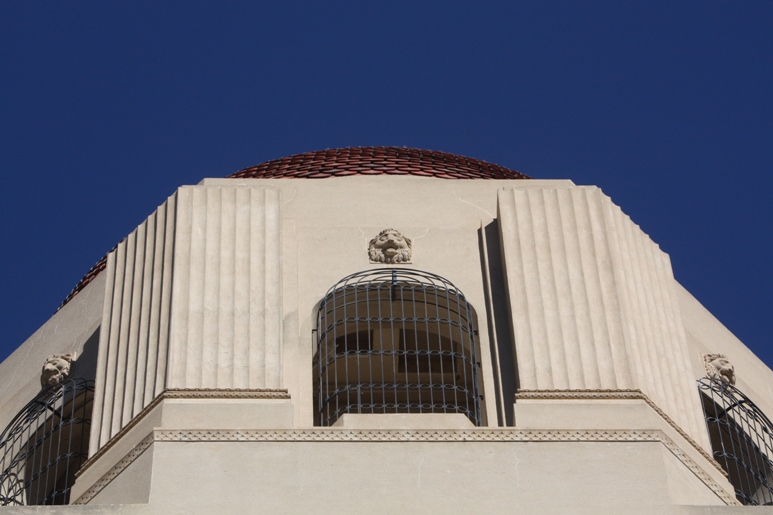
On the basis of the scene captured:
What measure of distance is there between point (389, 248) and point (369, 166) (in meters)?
4.45

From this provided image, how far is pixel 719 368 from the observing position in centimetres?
2353

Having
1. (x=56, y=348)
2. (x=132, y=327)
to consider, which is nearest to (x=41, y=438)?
(x=56, y=348)

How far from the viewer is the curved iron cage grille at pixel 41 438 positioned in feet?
74.1

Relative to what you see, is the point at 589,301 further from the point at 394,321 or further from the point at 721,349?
the point at 721,349

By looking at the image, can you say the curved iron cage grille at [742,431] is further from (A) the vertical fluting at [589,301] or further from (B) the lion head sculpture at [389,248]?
(B) the lion head sculpture at [389,248]

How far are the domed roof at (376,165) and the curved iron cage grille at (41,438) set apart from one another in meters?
4.83

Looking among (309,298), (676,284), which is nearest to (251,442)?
(309,298)

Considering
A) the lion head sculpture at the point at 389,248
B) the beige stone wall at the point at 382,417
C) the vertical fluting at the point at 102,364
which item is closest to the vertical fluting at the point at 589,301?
the beige stone wall at the point at 382,417

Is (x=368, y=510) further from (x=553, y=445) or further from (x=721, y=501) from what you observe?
(x=721, y=501)

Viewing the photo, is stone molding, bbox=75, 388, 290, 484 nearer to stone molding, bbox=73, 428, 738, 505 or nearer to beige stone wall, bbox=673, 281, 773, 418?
stone molding, bbox=73, 428, 738, 505

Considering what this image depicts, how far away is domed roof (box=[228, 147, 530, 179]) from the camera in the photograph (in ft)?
88.2

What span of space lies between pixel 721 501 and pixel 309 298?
4575 millimetres

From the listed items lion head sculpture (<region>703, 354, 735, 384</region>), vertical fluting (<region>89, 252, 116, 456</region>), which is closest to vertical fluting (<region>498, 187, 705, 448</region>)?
lion head sculpture (<region>703, 354, 735, 384</region>)

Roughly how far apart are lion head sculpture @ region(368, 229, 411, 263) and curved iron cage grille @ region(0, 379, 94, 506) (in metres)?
3.30
